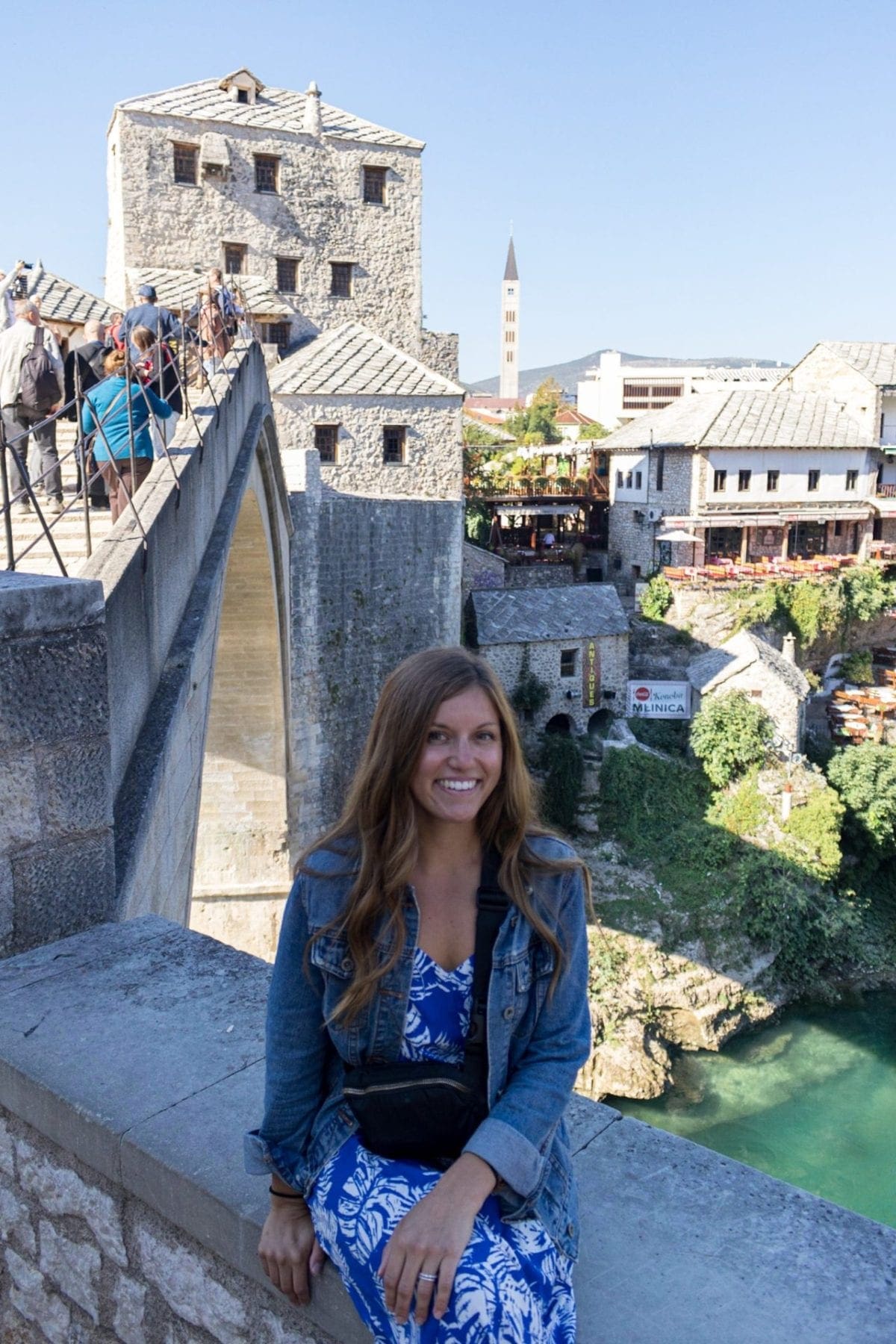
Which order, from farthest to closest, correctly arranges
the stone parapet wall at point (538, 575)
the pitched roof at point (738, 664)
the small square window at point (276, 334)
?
1. the stone parapet wall at point (538, 575)
2. the pitched roof at point (738, 664)
3. the small square window at point (276, 334)

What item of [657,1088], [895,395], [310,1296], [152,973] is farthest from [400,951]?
[895,395]

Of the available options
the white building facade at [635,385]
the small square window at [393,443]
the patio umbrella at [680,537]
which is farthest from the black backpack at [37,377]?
the white building facade at [635,385]

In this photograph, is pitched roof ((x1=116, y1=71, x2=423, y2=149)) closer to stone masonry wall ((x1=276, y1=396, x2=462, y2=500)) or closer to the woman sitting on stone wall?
stone masonry wall ((x1=276, y1=396, x2=462, y2=500))

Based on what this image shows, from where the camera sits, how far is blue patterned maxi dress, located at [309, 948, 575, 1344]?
1498 mm

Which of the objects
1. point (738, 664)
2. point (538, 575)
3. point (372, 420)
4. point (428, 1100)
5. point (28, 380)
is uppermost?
point (372, 420)

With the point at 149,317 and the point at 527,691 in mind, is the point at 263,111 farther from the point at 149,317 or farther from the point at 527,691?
the point at 149,317

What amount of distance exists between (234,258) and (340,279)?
2073 millimetres

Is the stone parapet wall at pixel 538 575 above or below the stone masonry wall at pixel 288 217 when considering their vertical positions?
below

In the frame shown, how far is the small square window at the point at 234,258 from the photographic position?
818 inches

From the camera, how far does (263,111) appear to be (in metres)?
21.1

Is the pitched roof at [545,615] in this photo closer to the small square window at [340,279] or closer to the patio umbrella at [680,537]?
the patio umbrella at [680,537]

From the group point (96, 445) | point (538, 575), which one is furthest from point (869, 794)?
point (96, 445)

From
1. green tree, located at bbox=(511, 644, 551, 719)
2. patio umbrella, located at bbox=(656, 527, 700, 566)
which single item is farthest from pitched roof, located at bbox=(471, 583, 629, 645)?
patio umbrella, located at bbox=(656, 527, 700, 566)

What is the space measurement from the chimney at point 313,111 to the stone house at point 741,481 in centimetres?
1136
